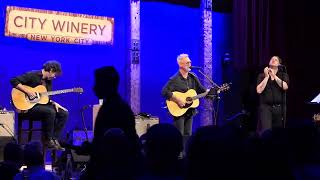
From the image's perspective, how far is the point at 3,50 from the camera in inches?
293

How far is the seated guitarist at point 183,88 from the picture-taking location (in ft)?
23.8

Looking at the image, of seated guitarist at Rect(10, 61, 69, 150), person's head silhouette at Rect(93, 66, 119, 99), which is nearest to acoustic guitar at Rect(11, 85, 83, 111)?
seated guitarist at Rect(10, 61, 69, 150)

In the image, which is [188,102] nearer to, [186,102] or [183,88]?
[186,102]

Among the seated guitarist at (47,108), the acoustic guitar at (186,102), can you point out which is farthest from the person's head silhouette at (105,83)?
the acoustic guitar at (186,102)

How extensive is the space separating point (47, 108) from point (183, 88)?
1998mm

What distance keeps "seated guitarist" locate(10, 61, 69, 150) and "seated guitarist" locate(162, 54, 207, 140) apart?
1.56 m

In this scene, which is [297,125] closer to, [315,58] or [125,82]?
[125,82]

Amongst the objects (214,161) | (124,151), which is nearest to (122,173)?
(124,151)

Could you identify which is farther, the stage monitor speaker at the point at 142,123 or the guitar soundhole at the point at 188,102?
the stage monitor speaker at the point at 142,123

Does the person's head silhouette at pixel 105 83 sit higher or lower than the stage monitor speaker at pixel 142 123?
higher

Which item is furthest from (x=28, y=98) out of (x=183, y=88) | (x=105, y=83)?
(x=105, y=83)

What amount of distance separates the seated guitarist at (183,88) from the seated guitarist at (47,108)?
156 centimetres

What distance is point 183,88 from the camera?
7387 millimetres

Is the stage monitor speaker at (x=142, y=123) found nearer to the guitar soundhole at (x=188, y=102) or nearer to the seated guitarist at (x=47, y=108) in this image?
the guitar soundhole at (x=188, y=102)
